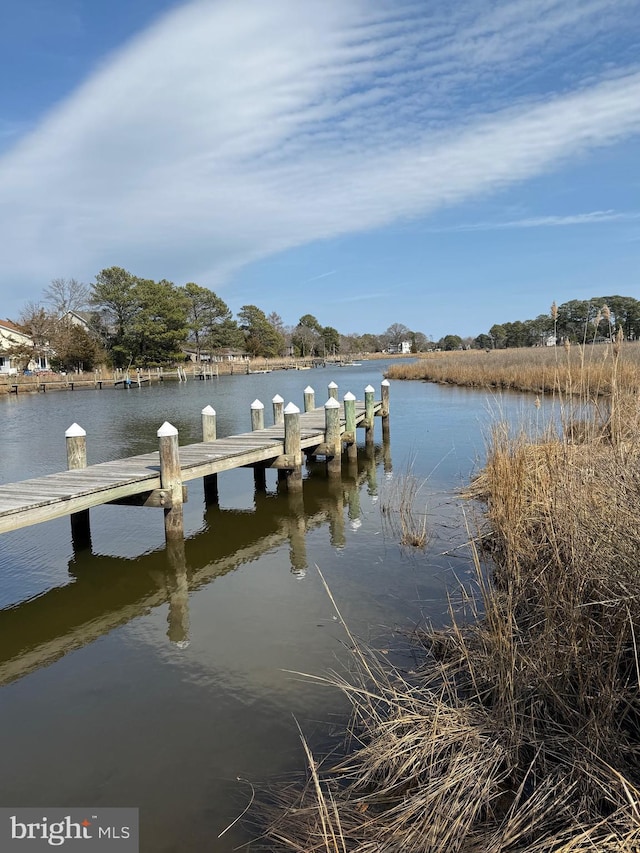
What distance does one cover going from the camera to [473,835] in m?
2.19

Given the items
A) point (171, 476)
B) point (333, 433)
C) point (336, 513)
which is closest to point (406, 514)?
point (336, 513)

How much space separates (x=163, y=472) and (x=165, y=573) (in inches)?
40.7

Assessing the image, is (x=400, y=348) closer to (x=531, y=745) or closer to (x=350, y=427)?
(x=350, y=427)

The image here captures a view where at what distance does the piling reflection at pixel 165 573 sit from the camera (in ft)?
15.2

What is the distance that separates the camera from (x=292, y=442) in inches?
336

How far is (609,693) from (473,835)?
711 millimetres

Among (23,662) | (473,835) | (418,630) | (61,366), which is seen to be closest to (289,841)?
(473,835)

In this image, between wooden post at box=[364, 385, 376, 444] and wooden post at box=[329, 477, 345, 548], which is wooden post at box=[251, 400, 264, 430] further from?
wooden post at box=[364, 385, 376, 444]

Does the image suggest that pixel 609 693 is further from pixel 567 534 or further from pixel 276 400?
pixel 276 400

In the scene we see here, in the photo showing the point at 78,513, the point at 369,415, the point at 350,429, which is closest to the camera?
the point at 78,513

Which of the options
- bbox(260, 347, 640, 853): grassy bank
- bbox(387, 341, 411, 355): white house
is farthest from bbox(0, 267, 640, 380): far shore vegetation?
bbox(387, 341, 411, 355): white house

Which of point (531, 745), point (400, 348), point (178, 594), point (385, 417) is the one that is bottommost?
point (178, 594)

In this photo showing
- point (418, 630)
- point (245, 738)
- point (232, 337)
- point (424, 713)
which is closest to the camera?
point (424, 713)

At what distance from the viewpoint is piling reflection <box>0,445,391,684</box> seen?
15.2 ft
